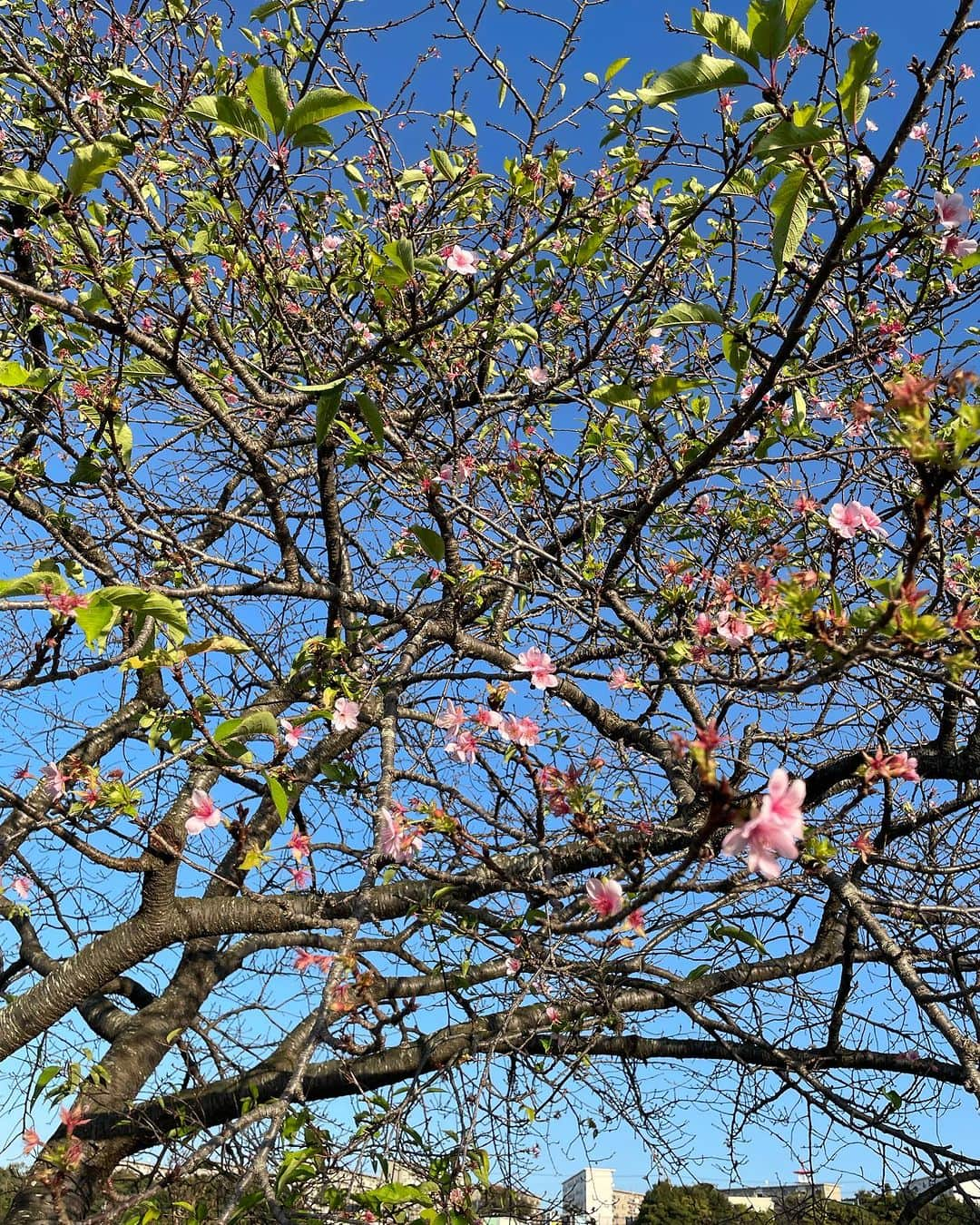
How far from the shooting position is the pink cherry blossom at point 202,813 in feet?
7.02

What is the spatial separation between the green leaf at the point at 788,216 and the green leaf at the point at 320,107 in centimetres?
69

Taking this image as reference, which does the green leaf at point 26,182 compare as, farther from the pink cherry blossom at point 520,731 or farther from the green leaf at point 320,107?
the pink cherry blossom at point 520,731

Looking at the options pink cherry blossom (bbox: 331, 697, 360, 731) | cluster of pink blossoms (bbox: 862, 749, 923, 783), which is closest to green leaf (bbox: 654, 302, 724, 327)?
cluster of pink blossoms (bbox: 862, 749, 923, 783)

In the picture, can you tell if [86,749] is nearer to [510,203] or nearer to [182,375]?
[182,375]

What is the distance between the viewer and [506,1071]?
2.93 metres

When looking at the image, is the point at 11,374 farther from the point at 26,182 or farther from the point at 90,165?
the point at 26,182

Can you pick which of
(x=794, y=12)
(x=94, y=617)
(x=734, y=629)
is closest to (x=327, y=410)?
(x=94, y=617)

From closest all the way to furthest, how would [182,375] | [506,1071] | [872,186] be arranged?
[872,186] → [182,375] → [506,1071]

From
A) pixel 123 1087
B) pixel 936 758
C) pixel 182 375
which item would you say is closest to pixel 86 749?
pixel 123 1087

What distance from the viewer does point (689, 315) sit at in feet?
5.61

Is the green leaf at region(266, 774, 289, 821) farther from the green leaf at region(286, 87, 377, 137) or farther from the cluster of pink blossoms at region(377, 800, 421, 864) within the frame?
the green leaf at region(286, 87, 377, 137)

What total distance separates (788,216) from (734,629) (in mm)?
750

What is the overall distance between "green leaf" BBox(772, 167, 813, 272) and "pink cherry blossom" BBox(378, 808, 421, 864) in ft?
4.18

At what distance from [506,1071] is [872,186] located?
2670 millimetres
